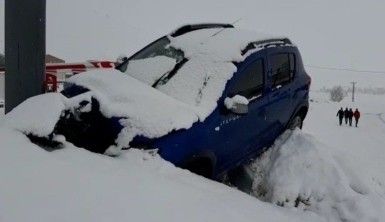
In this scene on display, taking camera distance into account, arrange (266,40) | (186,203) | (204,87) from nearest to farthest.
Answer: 1. (186,203)
2. (204,87)
3. (266,40)

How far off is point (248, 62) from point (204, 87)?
2.33ft

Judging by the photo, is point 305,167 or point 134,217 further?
point 305,167

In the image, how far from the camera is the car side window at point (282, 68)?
5.72 m

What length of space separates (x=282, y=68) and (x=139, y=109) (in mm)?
2664

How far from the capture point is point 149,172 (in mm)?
3252

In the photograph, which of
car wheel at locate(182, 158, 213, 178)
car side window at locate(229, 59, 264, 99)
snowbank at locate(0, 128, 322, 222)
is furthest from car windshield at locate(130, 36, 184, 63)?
snowbank at locate(0, 128, 322, 222)

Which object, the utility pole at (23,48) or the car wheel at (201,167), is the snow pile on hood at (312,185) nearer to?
the car wheel at (201,167)

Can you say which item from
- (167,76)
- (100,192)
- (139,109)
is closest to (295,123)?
(167,76)

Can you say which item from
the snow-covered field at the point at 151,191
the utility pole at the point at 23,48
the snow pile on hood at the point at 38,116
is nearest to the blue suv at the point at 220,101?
the snow pile on hood at the point at 38,116

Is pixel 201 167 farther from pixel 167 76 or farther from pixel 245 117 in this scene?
pixel 167 76

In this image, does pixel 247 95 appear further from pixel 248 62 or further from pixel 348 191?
pixel 348 191

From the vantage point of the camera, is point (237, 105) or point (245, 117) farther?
point (245, 117)

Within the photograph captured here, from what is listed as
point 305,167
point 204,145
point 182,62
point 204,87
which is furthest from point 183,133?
point 305,167

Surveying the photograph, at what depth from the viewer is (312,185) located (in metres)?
4.58
